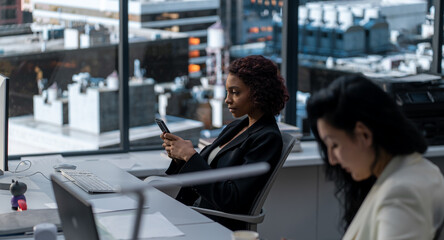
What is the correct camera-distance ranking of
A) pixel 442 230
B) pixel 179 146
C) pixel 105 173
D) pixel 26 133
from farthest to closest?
pixel 26 133
pixel 105 173
pixel 179 146
pixel 442 230

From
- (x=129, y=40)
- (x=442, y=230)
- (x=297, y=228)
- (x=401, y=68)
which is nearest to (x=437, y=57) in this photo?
(x=401, y=68)

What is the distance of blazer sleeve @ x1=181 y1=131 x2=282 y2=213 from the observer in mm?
2861

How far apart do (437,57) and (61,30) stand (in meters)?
2.59

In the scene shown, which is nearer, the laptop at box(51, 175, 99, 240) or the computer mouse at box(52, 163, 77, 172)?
the laptop at box(51, 175, 99, 240)

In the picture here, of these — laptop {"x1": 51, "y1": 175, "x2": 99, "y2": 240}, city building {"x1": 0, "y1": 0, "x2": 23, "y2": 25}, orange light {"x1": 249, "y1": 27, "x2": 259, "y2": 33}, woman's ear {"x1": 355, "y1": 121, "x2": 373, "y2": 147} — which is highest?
city building {"x1": 0, "y1": 0, "x2": 23, "y2": 25}

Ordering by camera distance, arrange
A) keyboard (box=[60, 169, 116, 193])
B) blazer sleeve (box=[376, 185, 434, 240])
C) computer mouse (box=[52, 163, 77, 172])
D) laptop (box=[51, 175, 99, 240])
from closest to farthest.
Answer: blazer sleeve (box=[376, 185, 434, 240])
laptop (box=[51, 175, 99, 240])
keyboard (box=[60, 169, 116, 193])
computer mouse (box=[52, 163, 77, 172])

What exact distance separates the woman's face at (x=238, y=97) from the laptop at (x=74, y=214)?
1199 millimetres

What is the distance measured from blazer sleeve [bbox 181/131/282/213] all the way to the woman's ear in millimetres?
1140

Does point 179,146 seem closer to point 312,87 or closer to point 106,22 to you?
point 106,22

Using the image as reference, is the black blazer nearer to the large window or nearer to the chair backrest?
the chair backrest

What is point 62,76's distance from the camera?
4164 mm

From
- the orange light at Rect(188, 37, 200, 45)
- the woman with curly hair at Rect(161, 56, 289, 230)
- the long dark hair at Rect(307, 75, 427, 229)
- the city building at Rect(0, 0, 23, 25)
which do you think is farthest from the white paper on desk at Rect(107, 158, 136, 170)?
the long dark hair at Rect(307, 75, 427, 229)

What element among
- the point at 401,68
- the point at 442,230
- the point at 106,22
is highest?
the point at 106,22

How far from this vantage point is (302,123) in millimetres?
4652
